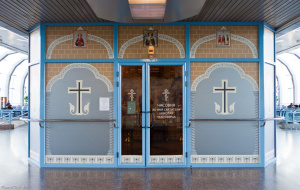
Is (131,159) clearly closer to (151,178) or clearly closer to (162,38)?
(151,178)

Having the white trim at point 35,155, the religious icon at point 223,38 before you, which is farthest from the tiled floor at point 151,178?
the religious icon at point 223,38

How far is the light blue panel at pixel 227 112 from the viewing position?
5082 millimetres

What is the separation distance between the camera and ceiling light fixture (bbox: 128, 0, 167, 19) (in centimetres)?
366

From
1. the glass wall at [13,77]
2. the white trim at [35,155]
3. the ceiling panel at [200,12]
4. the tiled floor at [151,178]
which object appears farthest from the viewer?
the glass wall at [13,77]

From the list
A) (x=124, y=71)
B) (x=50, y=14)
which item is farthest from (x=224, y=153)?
(x=50, y=14)

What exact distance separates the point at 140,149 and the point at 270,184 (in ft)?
8.26

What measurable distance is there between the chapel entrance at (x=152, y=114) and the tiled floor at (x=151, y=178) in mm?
367

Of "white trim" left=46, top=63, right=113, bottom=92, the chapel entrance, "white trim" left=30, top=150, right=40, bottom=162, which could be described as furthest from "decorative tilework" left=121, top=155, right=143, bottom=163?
"white trim" left=30, top=150, right=40, bottom=162

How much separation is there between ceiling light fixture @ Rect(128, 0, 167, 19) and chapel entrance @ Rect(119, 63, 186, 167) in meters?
1.13

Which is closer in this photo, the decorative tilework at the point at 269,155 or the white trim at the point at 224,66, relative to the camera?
the white trim at the point at 224,66

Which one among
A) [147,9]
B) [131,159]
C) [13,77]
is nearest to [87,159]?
[131,159]

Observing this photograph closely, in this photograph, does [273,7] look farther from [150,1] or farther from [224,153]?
[224,153]

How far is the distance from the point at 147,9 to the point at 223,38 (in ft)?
6.72

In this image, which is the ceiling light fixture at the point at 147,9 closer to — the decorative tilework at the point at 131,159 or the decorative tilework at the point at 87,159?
the decorative tilework at the point at 131,159
